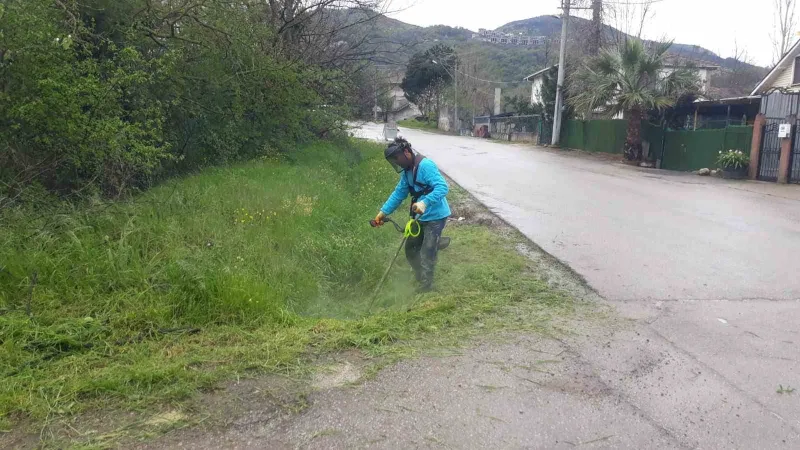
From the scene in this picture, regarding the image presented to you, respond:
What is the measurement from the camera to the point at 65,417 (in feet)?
10.6

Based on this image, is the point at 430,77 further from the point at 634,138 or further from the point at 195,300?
the point at 195,300

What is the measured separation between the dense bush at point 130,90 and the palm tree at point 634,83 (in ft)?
46.3

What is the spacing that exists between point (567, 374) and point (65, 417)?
3.05 metres

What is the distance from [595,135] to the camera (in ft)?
95.2

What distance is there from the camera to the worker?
5.79 m

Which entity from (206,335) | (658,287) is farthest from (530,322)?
(206,335)

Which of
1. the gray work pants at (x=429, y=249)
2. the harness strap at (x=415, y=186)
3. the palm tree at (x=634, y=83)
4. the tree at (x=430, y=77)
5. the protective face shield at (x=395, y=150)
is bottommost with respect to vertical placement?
Answer: the gray work pants at (x=429, y=249)

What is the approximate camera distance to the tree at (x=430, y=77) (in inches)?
2231

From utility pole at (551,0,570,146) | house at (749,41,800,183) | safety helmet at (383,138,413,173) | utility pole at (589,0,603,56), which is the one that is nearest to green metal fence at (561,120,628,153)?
utility pole at (551,0,570,146)

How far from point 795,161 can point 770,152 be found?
0.90m

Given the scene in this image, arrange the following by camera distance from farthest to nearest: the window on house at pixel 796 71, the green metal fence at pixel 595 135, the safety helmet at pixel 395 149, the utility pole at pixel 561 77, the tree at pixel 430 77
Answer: the tree at pixel 430 77 → the utility pole at pixel 561 77 → the green metal fence at pixel 595 135 → the window on house at pixel 796 71 → the safety helmet at pixel 395 149

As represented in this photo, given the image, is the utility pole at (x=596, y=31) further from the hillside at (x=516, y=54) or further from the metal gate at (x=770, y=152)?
the metal gate at (x=770, y=152)

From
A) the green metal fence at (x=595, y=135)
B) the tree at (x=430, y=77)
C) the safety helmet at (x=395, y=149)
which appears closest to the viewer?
the safety helmet at (x=395, y=149)

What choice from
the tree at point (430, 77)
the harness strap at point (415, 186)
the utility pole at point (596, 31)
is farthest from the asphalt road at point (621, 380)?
the tree at point (430, 77)
